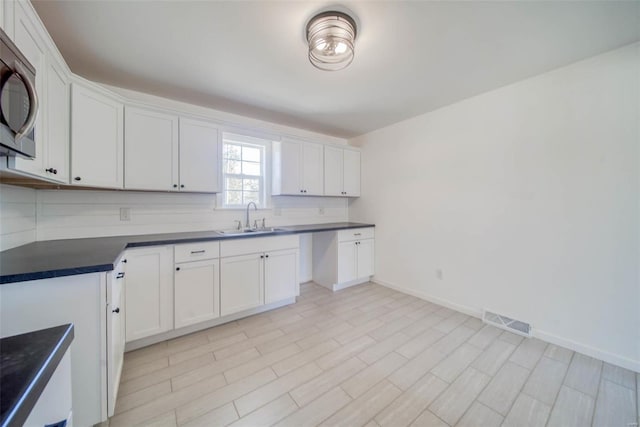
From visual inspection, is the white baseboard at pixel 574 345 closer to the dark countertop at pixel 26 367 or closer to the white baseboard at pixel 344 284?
the white baseboard at pixel 344 284

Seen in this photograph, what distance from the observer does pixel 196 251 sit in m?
2.32

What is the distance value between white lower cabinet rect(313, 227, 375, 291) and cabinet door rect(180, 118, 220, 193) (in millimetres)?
1708

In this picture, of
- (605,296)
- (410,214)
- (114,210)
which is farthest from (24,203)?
(605,296)

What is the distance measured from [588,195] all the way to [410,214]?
1.67 metres

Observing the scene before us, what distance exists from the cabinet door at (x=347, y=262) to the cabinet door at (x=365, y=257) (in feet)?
0.27

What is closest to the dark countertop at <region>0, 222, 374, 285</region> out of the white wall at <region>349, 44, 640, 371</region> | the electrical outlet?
the electrical outlet

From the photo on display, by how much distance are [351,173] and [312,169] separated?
77 cm

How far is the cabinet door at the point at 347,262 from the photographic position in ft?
11.4

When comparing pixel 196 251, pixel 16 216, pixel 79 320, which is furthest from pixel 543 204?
pixel 16 216

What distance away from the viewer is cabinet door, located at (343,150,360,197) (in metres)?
3.96

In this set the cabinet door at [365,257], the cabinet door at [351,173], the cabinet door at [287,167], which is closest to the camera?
the cabinet door at [287,167]

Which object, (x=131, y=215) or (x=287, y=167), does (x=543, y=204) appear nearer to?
(x=287, y=167)

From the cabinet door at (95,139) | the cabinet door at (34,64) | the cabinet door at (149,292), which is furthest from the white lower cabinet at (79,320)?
the cabinet door at (95,139)

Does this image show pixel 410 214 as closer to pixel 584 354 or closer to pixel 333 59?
pixel 584 354
